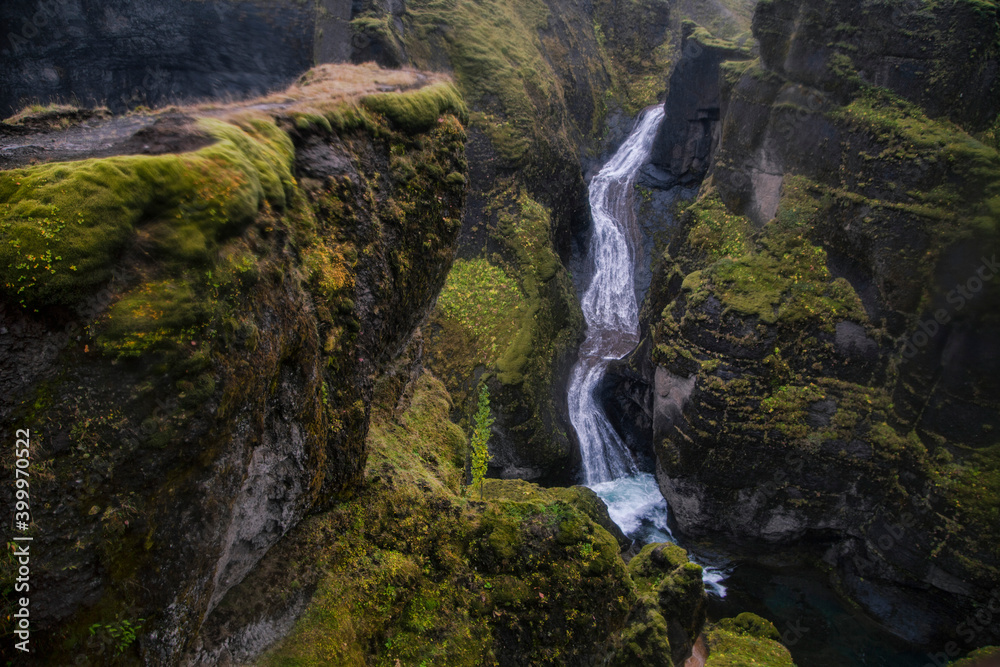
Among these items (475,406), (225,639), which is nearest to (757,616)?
(475,406)

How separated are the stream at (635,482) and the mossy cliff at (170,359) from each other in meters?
16.6

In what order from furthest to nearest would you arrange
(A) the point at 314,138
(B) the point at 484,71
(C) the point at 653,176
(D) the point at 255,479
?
(C) the point at 653,176 < (B) the point at 484,71 < (A) the point at 314,138 < (D) the point at 255,479

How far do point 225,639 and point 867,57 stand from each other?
23824mm

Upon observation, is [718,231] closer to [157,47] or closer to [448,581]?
[448,581]

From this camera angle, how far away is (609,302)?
27.0m

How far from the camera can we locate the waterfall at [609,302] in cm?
2203

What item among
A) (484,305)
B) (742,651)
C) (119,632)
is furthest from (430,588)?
(484,305)

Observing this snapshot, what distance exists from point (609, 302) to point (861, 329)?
39.9 ft

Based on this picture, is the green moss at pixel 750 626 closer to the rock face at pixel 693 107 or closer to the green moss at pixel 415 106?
the green moss at pixel 415 106

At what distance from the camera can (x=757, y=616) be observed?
16188 mm

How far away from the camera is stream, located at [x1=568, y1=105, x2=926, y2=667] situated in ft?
53.4

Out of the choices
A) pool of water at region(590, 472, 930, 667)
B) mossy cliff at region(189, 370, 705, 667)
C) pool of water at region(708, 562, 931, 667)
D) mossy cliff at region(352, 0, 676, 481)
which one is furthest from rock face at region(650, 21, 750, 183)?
mossy cliff at region(189, 370, 705, 667)

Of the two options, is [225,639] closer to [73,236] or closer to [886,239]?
[73,236]

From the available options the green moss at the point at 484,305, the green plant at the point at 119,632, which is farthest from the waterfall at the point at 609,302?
the green plant at the point at 119,632
